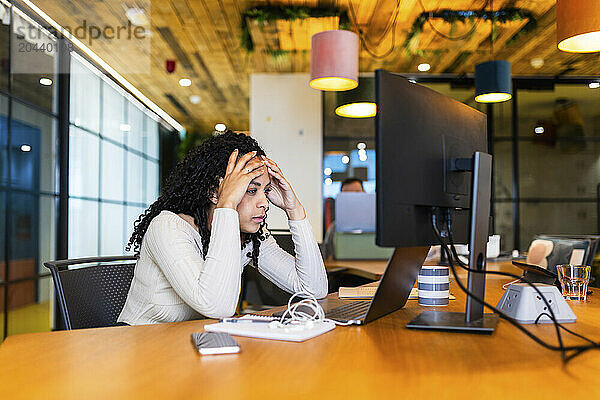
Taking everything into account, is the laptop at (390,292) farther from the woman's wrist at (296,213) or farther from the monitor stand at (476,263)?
the woman's wrist at (296,213)

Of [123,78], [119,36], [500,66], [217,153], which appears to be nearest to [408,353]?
[217,153]

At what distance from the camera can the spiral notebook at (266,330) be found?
1.06 meters

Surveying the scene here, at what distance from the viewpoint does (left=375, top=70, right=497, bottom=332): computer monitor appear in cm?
106

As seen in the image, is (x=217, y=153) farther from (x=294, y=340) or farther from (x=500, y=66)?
(x=500, y=66)

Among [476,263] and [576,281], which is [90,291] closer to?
[476,263]

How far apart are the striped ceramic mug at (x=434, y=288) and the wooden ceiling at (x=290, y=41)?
9.85 ft

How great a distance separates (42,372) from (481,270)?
824 millimetres

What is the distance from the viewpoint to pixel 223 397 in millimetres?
725

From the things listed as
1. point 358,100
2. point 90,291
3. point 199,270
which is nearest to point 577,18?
point 358,100

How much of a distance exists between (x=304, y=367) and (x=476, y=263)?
0.49 metres

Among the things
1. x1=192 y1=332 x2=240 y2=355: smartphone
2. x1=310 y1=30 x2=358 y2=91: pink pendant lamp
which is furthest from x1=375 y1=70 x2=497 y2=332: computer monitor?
x1=310 y1=30 x2=358 y2=91: pink pendant lamp

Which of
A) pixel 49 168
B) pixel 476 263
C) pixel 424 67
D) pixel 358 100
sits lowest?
pixel 476 263

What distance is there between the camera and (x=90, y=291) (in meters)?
1.55

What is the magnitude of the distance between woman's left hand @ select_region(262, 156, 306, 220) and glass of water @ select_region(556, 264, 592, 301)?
76cm
